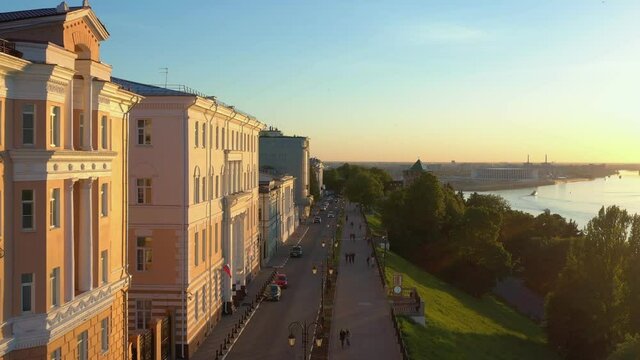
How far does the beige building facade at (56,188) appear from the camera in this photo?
1675 centimetres

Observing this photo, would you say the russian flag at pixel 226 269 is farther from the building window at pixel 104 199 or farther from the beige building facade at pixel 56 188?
the building window at pixel 104 199

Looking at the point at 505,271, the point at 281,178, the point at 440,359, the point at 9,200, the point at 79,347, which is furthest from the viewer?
the point at 281,178

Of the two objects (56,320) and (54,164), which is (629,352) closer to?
(56,320)

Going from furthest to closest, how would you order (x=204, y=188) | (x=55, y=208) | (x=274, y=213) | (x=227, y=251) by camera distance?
(x=274, y=213) < (x=227, y=251) < (x=204, y=188) < (x=55, y=208)

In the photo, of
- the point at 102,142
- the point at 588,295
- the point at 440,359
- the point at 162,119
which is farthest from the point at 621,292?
the point at 102,142

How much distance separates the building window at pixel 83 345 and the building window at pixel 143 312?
411 inches

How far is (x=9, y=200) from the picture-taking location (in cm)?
1670

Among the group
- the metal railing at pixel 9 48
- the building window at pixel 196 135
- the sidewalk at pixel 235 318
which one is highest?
the metal railing at pixel 9 48

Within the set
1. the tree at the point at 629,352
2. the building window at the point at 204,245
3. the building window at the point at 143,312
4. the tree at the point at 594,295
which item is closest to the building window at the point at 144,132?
the building window at the point at 204,245

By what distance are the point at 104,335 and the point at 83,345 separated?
1.79 metres

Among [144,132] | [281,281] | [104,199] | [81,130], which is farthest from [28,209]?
[281,281]

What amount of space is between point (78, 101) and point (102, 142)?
2476 millimetres

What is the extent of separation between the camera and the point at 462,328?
43.9m

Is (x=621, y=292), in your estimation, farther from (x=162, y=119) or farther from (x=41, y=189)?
(x=41, y=189)
